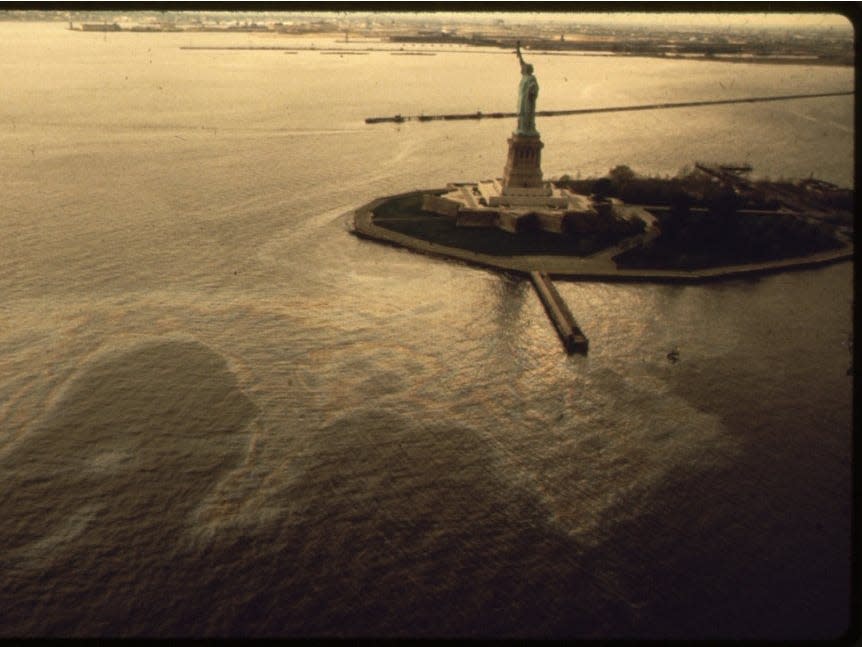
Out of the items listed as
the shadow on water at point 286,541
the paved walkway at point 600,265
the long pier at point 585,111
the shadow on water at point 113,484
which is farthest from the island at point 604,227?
the long pier at point 585,111

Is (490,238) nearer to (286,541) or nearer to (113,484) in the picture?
(113,484)

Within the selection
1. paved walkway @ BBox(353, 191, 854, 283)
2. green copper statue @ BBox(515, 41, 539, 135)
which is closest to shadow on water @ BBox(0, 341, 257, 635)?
paved walkway @ BBox(353, 191, 854, 283)

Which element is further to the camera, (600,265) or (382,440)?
(600,265)

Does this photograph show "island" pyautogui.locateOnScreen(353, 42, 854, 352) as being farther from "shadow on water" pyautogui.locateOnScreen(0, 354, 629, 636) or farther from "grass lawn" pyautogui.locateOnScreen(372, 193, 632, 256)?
"shadow on water" pyautogui.locateOnScreen(0, 354, 629, 636)

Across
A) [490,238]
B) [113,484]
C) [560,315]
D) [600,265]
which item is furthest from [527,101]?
[113,484]

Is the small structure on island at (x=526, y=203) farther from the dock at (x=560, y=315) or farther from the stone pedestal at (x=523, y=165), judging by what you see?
the dock at (x=560, y=315)

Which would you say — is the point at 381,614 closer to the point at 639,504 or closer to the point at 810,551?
the point at 639,504

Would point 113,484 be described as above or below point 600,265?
below
